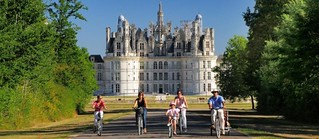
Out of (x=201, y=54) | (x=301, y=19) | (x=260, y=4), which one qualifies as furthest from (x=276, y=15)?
(x=201, y=54)

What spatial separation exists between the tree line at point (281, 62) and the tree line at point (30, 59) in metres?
14.4

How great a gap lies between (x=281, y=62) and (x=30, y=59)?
14.5 m

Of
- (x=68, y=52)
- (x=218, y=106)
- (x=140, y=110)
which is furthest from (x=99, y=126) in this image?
(x=68, y=52)

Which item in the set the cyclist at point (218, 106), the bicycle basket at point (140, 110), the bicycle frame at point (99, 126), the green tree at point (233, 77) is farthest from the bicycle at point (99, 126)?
the green tree at point (233, 77)

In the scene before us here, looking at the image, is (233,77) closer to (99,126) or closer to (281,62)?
(281,62)

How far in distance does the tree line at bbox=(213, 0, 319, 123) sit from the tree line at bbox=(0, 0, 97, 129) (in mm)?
14417

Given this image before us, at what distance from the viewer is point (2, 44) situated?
90.4ft

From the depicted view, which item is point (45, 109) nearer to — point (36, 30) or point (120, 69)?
point (36, 30)

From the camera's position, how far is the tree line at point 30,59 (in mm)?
30292

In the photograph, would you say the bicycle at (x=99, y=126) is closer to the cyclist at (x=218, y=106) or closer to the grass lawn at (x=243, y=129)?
the grass lawn at (x=243, y=129)

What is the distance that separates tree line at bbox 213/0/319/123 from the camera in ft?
93.4

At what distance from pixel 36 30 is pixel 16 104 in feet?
14.6

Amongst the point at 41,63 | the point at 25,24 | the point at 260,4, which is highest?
the point at 260,4

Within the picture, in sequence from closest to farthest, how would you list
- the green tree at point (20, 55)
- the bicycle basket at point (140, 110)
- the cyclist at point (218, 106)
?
1. the cyclist at point (218, 106)
2. the bicycle basket at point (140, 110)
3. the green tree at point (20, 55)
